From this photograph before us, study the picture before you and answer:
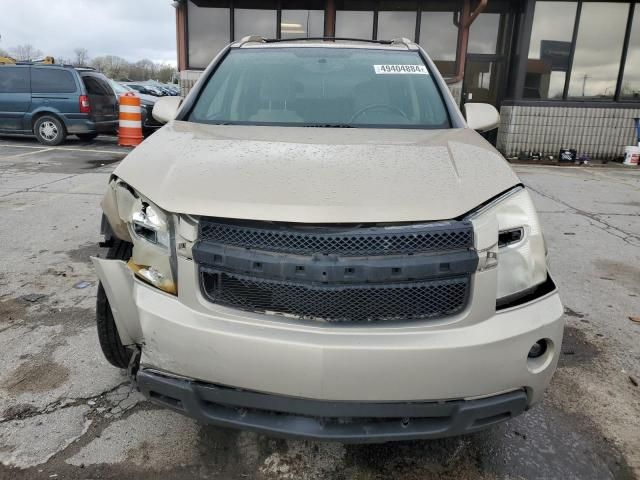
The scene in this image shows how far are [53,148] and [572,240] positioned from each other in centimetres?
1051

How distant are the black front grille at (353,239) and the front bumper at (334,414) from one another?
1.57ft

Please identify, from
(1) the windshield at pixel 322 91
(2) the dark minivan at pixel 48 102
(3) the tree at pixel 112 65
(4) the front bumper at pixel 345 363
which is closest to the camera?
(4) the front bumper at pixel 345 363

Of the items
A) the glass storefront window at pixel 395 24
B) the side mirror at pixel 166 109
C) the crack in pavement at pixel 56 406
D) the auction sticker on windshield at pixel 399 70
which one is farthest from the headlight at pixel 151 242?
the glass storefront window at pixel 395 24

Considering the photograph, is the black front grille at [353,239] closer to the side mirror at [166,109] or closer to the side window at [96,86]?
the side mirror at [166,109]

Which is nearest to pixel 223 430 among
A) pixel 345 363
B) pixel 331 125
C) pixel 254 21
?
pixel 345 363

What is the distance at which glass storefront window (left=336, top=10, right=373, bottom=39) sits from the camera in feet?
39.4

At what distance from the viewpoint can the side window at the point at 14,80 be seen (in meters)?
11.3

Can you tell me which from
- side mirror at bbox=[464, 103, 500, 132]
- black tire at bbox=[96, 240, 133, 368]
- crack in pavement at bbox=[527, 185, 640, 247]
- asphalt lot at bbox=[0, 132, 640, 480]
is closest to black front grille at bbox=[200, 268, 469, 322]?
black tire at bbox=[96, 240, 133, 368]

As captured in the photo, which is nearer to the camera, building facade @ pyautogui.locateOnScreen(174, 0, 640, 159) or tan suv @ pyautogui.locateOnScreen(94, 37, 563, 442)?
tan suv @ pyautogui.locateOnScreen(94, 37, 563, 442)

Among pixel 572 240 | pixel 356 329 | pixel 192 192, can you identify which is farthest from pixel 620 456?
pixel 572 240

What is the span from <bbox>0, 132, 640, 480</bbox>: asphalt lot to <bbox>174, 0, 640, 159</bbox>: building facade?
27.8 feet

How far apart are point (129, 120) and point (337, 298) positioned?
11.0m

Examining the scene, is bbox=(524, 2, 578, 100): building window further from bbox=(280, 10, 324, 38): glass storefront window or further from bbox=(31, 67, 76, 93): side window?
bbox=(31, 67, 76, 93): side window

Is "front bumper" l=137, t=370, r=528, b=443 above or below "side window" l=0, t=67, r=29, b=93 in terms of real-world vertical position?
below
